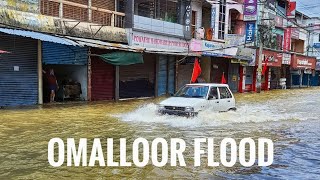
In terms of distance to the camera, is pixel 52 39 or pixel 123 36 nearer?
pixel 52 39

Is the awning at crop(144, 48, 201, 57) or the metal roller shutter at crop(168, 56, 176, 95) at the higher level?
the awning at crop(144, 48, 201, 57)

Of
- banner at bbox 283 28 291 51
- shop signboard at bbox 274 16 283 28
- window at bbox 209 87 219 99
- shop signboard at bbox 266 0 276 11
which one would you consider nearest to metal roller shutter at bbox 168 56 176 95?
window at bbox 209 87 219 99

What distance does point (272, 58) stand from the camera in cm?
3772

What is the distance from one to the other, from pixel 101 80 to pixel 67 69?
1930 mm

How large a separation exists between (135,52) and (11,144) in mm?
11722

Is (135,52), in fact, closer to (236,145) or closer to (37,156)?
(236,145)

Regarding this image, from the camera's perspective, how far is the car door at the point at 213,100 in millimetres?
12766

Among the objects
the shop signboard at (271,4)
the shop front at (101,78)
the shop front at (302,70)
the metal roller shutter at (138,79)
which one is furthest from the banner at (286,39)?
the shop front at (101,78)

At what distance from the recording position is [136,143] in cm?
905

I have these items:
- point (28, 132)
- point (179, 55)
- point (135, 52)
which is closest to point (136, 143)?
point (28, 132)

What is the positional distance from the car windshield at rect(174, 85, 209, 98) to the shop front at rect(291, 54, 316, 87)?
109 feet

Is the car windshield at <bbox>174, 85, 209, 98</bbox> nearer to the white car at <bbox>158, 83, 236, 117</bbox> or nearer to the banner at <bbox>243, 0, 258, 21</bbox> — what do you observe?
the white car at <bbox>158, 83, 236, 117</bbox>

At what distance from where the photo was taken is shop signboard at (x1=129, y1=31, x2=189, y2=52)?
20984 mm

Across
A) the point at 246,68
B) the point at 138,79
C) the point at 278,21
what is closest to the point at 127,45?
the point at 138,79
